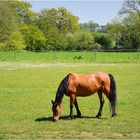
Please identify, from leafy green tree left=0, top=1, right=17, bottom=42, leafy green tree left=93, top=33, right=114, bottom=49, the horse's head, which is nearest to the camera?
the horse's head

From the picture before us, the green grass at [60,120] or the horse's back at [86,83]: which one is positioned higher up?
the horse's back at [86,83]

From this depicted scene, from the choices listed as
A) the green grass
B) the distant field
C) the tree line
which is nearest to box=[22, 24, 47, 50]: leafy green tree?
the tree line

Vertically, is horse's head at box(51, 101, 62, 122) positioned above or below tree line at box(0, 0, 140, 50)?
below

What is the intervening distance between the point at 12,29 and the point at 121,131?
47495 mm

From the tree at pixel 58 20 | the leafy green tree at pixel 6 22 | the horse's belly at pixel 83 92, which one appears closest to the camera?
the horse's belly at pixel 83 92

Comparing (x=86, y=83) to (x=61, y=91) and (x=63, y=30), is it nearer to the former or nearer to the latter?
(x=61, y=91)

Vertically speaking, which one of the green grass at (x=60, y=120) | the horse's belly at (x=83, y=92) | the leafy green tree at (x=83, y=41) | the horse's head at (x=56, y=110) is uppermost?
the leafy green tree at (x=83, y=41)

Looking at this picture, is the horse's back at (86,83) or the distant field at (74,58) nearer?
the horse's back at (86,83)

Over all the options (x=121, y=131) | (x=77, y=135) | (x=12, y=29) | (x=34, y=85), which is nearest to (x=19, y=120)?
(x=77, y=135)

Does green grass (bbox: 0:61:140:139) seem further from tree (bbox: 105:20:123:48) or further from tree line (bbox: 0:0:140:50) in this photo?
tree (bbox: 105:20:123:48)

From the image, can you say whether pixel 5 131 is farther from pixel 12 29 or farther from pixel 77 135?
pixel 12 29

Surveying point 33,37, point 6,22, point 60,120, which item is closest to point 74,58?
point 6,22

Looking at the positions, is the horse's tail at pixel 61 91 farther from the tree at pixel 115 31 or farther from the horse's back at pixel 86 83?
the tree at pixel 115 31

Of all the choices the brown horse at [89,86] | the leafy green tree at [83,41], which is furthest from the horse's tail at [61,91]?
the leafy green tree at [83,41]
